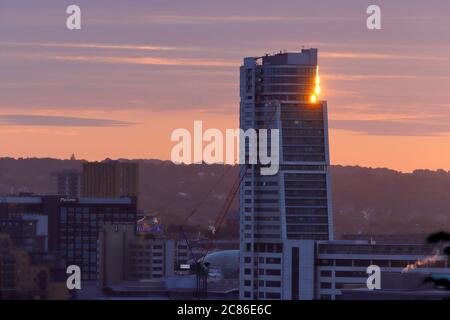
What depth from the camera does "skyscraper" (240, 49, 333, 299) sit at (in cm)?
13900

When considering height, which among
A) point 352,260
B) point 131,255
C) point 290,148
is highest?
point 290,148

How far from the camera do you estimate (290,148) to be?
139 metres

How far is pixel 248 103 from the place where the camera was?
139500 mm

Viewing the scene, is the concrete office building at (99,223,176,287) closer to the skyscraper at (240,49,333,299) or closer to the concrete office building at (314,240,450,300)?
the skyscraper at (240,49,333,299)

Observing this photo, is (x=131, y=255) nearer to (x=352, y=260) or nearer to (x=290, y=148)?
(x=290, y=148)

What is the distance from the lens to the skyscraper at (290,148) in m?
139

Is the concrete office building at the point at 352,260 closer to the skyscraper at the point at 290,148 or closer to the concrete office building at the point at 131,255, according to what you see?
the skyscraper at the point at 290,148

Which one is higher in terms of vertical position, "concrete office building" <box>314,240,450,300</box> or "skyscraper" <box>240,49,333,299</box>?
"skyscraper" <box>240,49,333,299</box>

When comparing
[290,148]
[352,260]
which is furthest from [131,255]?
[352,260]

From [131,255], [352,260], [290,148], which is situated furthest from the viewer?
[131,255]

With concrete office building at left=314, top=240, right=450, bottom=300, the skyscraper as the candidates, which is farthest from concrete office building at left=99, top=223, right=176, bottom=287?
concrete office building at left=314, top=240, right=450, bottom=300

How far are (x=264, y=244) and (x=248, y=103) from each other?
34.1 ft
